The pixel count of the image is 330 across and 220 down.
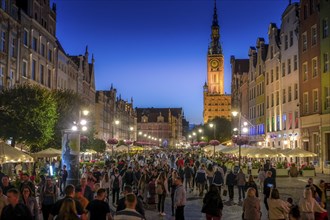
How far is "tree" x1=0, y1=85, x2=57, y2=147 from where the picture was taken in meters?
36.8

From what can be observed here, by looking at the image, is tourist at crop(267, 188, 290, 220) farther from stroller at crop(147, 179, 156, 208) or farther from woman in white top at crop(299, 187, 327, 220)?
stroller at crop(147, 179, 156, 208)

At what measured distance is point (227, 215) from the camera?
19.5 m

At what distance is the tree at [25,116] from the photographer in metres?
36.8

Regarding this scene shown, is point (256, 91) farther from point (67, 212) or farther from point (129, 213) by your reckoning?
point (67, 212)

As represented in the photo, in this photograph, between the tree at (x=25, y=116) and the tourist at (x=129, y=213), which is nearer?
the tourist at (x=129, y=213)

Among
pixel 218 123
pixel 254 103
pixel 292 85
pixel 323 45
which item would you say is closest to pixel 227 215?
pixel 323 45

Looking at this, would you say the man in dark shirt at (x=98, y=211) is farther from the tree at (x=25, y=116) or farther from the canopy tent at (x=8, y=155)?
the tree at (x=25, y=116)

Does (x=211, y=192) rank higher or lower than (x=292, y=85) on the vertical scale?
lower

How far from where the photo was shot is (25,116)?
3703cm

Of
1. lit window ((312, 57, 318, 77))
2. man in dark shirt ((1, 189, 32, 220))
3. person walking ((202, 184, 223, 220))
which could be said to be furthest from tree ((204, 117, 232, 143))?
man in dark shirt ((1, 189, 32, 220))

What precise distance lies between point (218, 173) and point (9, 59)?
2640 cm

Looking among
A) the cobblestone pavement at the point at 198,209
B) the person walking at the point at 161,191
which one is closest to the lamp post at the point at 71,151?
the cobblestone pavement at the point at 198,209

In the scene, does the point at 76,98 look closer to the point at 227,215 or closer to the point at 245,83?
the point at 227,215

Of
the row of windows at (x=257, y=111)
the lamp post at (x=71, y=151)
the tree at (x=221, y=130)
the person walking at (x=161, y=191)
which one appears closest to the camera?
the person walking at (x=161, y=191)
